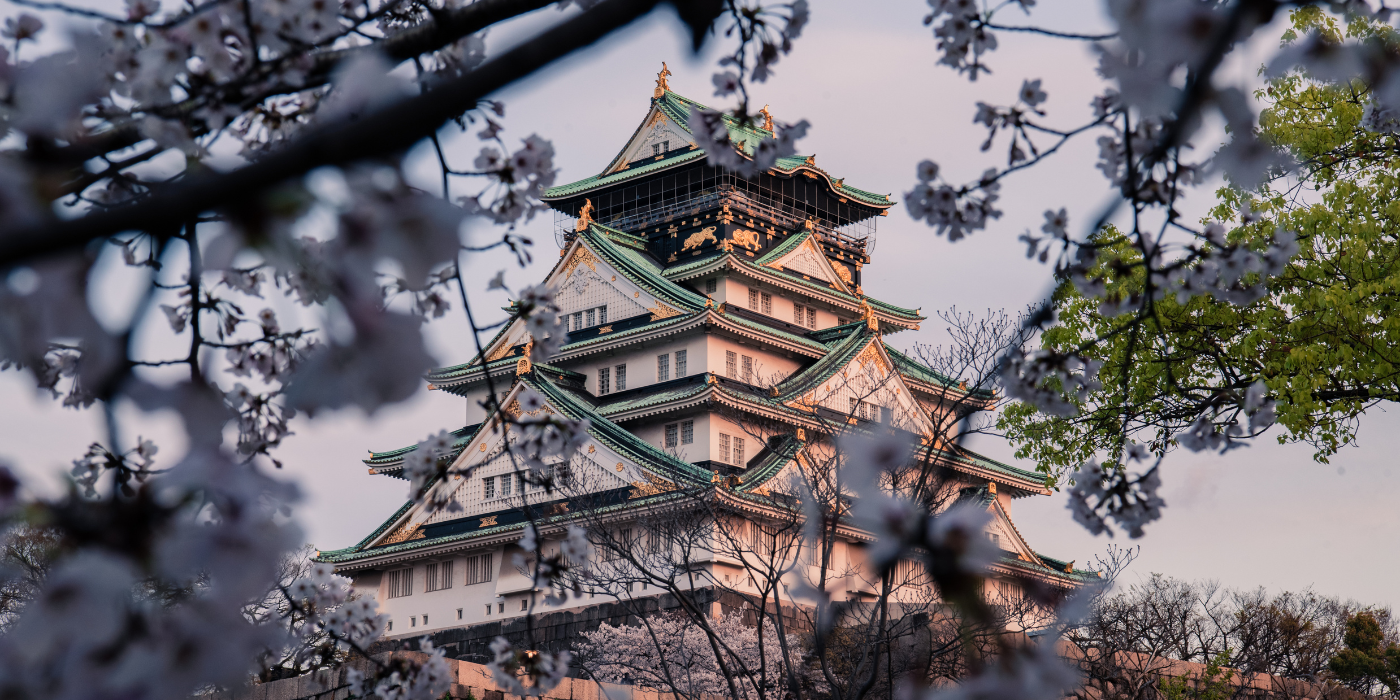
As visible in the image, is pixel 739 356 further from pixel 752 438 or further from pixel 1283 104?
pixel 1283 104

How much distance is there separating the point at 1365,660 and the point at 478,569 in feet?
83.9

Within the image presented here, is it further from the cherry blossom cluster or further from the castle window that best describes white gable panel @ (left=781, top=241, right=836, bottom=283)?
the cherry blossom cluster

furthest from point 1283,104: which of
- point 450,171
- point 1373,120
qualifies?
point 450,171

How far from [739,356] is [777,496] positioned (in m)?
7.26

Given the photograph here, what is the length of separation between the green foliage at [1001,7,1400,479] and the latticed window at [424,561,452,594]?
Result: 1992cm

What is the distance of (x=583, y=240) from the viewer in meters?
31.5

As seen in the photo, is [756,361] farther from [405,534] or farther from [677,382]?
[405,534]

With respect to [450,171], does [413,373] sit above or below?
below

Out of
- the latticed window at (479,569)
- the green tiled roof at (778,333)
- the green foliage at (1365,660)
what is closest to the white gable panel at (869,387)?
the green tiled roof at (778,333)

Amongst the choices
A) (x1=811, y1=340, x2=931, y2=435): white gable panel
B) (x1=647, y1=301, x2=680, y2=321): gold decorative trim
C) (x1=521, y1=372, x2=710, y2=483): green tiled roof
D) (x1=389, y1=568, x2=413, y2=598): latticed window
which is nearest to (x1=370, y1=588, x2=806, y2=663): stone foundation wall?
(x1=389, y1=568, x2=413, y2=598): latticed window

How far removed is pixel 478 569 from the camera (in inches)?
1121

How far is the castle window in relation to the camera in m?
28.3

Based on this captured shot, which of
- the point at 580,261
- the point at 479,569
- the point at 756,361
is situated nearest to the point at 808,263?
the point at 756,361

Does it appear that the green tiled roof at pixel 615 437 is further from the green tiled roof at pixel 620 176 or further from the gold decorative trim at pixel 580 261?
the green tiled roof at pixel 620 176
